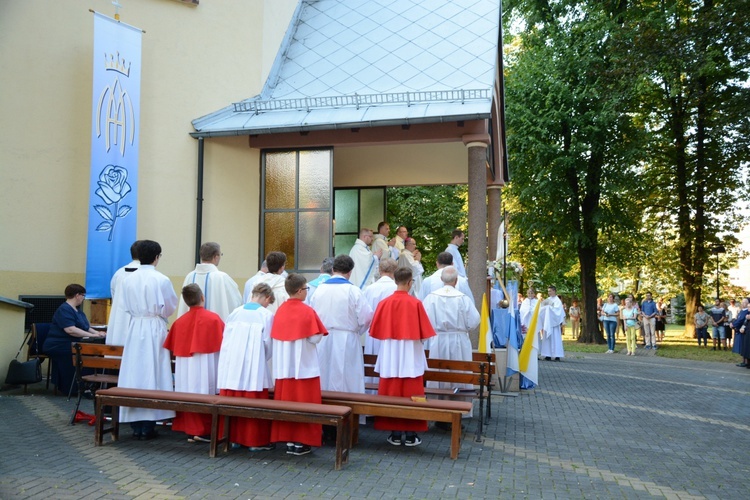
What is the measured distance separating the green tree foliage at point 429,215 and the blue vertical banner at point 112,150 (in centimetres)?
2116

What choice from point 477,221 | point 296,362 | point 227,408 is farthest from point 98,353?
point 477,221

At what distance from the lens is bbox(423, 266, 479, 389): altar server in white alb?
8.37m

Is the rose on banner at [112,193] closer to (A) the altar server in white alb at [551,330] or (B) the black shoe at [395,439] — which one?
(B) the black shoe at [395,439]

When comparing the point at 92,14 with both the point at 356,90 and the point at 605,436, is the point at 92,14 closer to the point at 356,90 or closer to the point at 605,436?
the point at 356,90

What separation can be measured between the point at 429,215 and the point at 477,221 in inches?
800

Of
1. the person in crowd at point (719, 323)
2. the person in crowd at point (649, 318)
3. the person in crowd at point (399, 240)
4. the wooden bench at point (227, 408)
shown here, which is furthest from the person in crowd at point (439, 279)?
the person in crowd at point (719, 323)

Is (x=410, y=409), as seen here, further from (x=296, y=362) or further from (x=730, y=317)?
(x=730, y=317)

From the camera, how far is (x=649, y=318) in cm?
2403

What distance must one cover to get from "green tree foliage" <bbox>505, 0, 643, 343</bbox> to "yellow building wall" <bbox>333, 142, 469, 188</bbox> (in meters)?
9.12

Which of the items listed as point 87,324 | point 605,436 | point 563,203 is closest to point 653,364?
point 563,203

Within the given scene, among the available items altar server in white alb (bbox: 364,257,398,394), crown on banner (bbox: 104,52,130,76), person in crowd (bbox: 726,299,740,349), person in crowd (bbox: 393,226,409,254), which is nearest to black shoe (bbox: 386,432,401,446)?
altar server in white alb (bbox: 364,257,398,394)

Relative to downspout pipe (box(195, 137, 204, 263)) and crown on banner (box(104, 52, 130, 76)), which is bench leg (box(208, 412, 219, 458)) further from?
crown on banner (box(104, 52, 130, 76))

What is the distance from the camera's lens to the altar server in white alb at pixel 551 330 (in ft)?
60.3

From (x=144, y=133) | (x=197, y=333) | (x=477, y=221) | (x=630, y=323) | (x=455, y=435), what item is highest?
(x=144, y=133)
